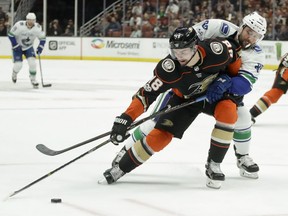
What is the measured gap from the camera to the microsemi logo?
18547mm

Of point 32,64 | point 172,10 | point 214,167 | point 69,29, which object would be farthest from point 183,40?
point 69,29

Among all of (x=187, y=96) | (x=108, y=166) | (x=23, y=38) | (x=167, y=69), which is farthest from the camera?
(x=23, y=38)

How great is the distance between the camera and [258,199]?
3877mm

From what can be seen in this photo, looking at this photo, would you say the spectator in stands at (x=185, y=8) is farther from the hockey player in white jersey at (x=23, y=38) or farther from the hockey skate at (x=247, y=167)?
the hockey skate at (x=247, y=167)

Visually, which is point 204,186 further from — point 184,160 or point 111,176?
point 184,160

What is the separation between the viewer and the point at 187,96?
4223 millimetres

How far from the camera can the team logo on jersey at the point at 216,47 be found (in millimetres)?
4020

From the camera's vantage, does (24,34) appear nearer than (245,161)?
No

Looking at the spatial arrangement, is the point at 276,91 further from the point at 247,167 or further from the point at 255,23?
the point at 255,23

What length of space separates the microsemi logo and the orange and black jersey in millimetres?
14547

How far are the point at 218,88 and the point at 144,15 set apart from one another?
47.8 ft

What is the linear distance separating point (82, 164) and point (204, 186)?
3.24 feet

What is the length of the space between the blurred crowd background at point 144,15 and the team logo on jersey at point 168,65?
11964 mm

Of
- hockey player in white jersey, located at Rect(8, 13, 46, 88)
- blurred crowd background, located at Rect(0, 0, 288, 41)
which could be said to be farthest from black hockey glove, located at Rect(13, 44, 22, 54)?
blurred crowd background, located at Rect(0, 0, 288, 41)
